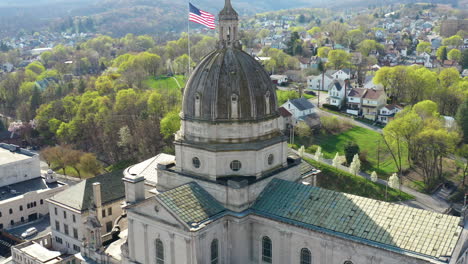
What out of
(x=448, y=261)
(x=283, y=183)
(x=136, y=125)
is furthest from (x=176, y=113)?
(x=448, y=261)

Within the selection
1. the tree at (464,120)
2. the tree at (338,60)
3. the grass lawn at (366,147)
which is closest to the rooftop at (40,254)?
the grass lawn at (366,147)

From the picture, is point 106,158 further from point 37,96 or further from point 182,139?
point 182,139

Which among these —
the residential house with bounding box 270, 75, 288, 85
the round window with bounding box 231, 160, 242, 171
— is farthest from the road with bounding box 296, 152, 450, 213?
the residential house with bounding box 270, 75, 288, 85

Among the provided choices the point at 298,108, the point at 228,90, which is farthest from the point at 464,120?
the point at 228,90

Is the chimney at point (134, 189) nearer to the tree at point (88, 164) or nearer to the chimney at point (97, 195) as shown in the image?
the chimney at point (97, 195)

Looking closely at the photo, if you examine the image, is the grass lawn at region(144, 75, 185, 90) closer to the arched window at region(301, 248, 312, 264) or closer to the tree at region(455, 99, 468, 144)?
the tree at region(455, 99, 468, 144)

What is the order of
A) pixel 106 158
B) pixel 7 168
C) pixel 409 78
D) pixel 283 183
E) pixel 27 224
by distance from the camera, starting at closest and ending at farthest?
pixel 283 183 < pixel 27 224 < pixel 7 168 < pixel 106 158 < pixel 409 78
